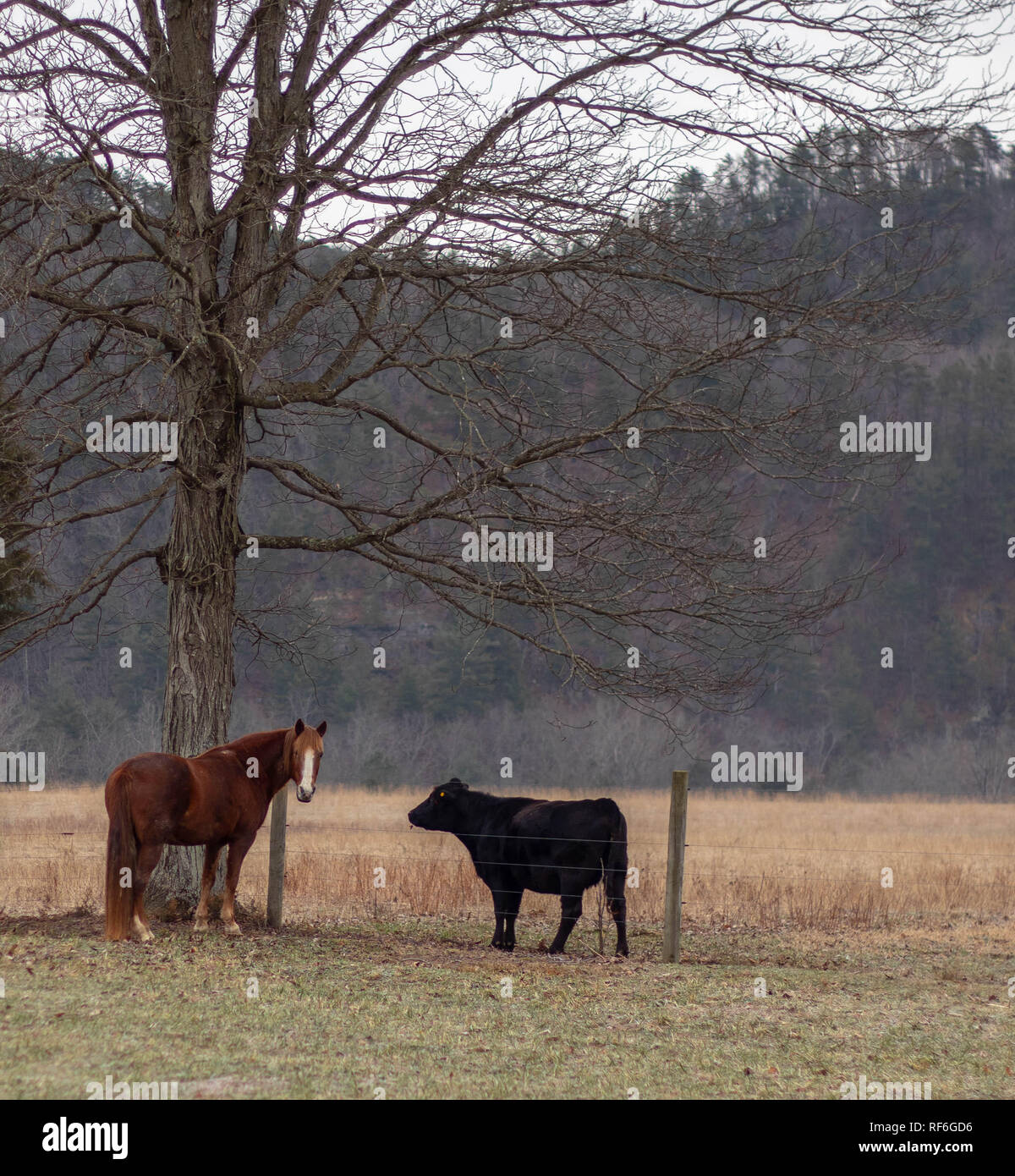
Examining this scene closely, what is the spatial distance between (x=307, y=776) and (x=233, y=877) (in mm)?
1240

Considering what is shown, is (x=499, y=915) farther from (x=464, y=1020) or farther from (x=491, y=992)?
(x=464, y=1020)

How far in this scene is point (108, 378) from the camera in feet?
42.2

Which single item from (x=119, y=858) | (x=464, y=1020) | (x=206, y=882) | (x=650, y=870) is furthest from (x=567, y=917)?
(x=650, y=870)

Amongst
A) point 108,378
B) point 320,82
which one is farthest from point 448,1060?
point 320,82

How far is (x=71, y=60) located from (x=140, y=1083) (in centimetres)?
865

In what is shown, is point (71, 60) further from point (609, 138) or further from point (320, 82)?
point (609, 138)

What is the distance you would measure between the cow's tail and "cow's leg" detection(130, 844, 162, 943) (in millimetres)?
4049

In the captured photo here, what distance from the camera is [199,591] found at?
40.6 ft

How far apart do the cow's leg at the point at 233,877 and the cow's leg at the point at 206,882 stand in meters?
0.14

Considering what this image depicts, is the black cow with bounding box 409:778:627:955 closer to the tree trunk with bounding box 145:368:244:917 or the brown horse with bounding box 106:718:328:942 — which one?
the brown horse with bounding box 106:718:328:942

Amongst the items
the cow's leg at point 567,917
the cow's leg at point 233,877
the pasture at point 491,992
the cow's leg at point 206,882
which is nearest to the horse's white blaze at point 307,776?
the cow's leg at point 233,877

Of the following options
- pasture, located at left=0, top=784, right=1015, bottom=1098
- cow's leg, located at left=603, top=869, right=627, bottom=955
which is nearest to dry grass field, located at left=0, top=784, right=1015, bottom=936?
pasture, located at left=0, top=784, right=1015, bottom=1098

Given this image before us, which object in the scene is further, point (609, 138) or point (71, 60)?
point (609, 138)

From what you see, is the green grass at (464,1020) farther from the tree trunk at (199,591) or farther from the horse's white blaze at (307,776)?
the tree trunk at (199,591)
